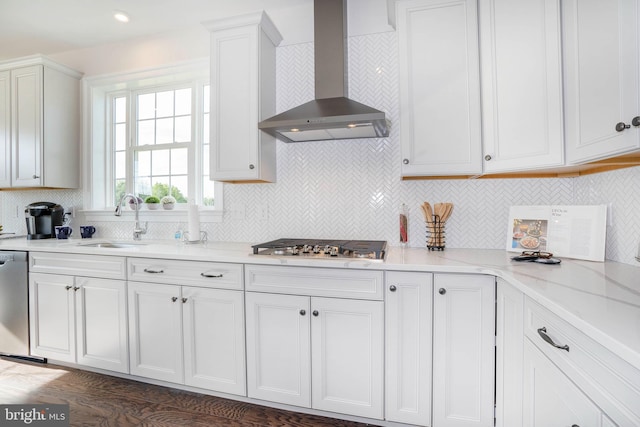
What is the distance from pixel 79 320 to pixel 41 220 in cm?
130

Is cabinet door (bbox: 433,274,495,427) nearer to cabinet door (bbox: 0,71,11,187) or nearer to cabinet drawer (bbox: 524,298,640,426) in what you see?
cabinet drawer (bbox: 524,298,640,426)

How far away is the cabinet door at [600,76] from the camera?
3.62 ft

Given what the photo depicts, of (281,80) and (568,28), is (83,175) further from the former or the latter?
(568,28)

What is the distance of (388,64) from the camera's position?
2.35 m

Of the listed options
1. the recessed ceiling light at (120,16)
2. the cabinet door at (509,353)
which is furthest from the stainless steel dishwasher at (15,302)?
the cabinet door at (509,353)

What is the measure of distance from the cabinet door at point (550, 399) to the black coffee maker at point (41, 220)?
3.82 meters

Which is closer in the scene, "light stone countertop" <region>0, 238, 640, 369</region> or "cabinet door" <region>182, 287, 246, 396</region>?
"light stone countertop" <region>0, 238, 640, 369</region>

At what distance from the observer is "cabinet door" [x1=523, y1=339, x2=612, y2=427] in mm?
824

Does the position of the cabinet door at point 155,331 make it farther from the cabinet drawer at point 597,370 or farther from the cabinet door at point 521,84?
the cabinet door at point 521,84

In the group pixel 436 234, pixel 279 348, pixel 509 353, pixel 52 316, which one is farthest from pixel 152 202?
pixel 509 353

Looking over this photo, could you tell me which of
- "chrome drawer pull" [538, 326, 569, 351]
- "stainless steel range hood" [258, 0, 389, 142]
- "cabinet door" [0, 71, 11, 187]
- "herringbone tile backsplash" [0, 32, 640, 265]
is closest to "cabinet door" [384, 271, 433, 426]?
"chrome drawer pull" [538, 326, 569, 351]

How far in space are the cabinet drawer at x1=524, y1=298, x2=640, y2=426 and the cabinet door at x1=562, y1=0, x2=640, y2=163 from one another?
→ 69 centimetres

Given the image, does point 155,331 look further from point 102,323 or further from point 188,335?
point 102,323

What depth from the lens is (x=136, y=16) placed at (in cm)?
264
